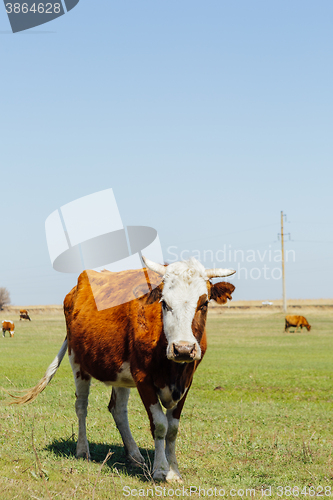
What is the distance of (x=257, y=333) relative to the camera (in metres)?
44.1

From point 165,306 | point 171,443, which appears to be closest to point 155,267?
point 165,306

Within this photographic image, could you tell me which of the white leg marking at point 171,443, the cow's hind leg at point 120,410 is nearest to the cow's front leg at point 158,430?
the white leg marking at point 171,443

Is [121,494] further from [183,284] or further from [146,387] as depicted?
[183,284]

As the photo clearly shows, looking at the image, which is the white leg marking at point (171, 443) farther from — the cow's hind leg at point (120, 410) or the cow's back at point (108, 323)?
the cow's hind leg at point (120, 410)

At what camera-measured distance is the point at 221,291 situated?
702cm

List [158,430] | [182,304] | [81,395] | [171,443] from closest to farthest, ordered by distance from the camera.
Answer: [182,304], [158,430], [171,443], [81,395]

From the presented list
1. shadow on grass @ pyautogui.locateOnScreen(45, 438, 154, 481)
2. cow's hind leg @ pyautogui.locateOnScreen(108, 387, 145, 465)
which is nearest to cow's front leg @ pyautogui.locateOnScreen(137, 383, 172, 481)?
shadow on grass @ pyautogui.locateOnScreen(45, 438, 154, 481)

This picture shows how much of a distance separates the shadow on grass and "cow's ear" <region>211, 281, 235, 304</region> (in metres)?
2.47

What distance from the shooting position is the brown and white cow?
20.1 ft

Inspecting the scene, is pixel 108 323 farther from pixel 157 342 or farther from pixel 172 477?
pixel 172 477

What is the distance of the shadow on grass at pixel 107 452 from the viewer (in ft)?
23.4

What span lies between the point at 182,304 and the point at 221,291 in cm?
109

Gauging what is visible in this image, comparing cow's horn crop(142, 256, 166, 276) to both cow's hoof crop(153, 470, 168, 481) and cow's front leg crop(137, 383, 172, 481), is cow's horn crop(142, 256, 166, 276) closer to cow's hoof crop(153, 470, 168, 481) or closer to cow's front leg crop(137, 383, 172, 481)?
cow's front leg crop(137, 383, 172, 481)

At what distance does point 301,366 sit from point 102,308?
58.2 feet
